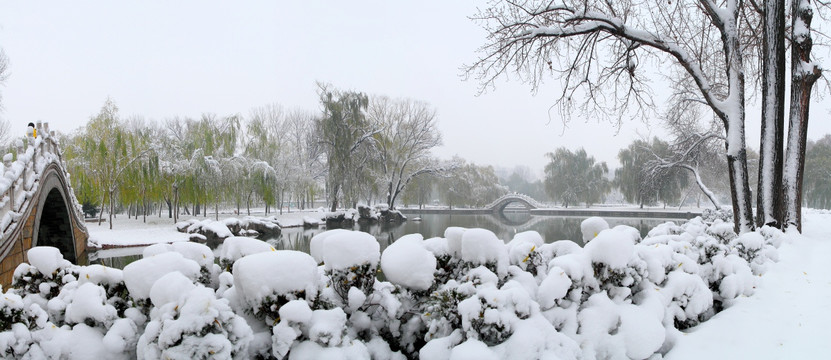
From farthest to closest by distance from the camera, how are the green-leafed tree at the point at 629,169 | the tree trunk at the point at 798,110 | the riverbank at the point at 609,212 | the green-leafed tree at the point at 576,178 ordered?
the green-leafed tree at the point at 576,178 → the green-leafed tree at the point at 629,169 → the riverbank at the point at 609,212 → the tree trunk at the point at 798,110

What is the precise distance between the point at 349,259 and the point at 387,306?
1.01ft

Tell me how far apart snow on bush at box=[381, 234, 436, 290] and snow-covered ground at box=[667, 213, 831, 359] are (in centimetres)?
134

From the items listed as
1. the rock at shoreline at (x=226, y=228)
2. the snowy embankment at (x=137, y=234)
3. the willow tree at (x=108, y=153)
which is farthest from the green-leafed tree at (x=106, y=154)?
the rock at shoreline at (x=226, y=228)

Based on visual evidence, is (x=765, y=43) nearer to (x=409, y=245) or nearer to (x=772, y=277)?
(x=772, y=277)

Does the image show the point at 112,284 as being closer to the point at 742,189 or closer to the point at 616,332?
the point at 616,332

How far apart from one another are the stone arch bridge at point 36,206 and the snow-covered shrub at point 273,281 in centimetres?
752

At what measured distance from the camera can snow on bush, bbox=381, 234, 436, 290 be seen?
2102 mm

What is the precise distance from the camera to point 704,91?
20.9ft

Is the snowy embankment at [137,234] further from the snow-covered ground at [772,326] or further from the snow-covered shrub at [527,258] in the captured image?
the snow-covered ground at [772,326]

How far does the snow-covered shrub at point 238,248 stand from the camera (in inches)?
95.0

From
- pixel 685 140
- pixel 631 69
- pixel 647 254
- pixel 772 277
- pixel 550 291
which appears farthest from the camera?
pixel 685 140

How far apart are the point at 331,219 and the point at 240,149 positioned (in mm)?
7122

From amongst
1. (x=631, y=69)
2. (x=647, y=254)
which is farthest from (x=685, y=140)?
(x=647, y=254)

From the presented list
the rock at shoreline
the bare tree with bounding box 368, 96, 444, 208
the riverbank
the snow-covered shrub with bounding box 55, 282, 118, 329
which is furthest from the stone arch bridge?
the riverbank
